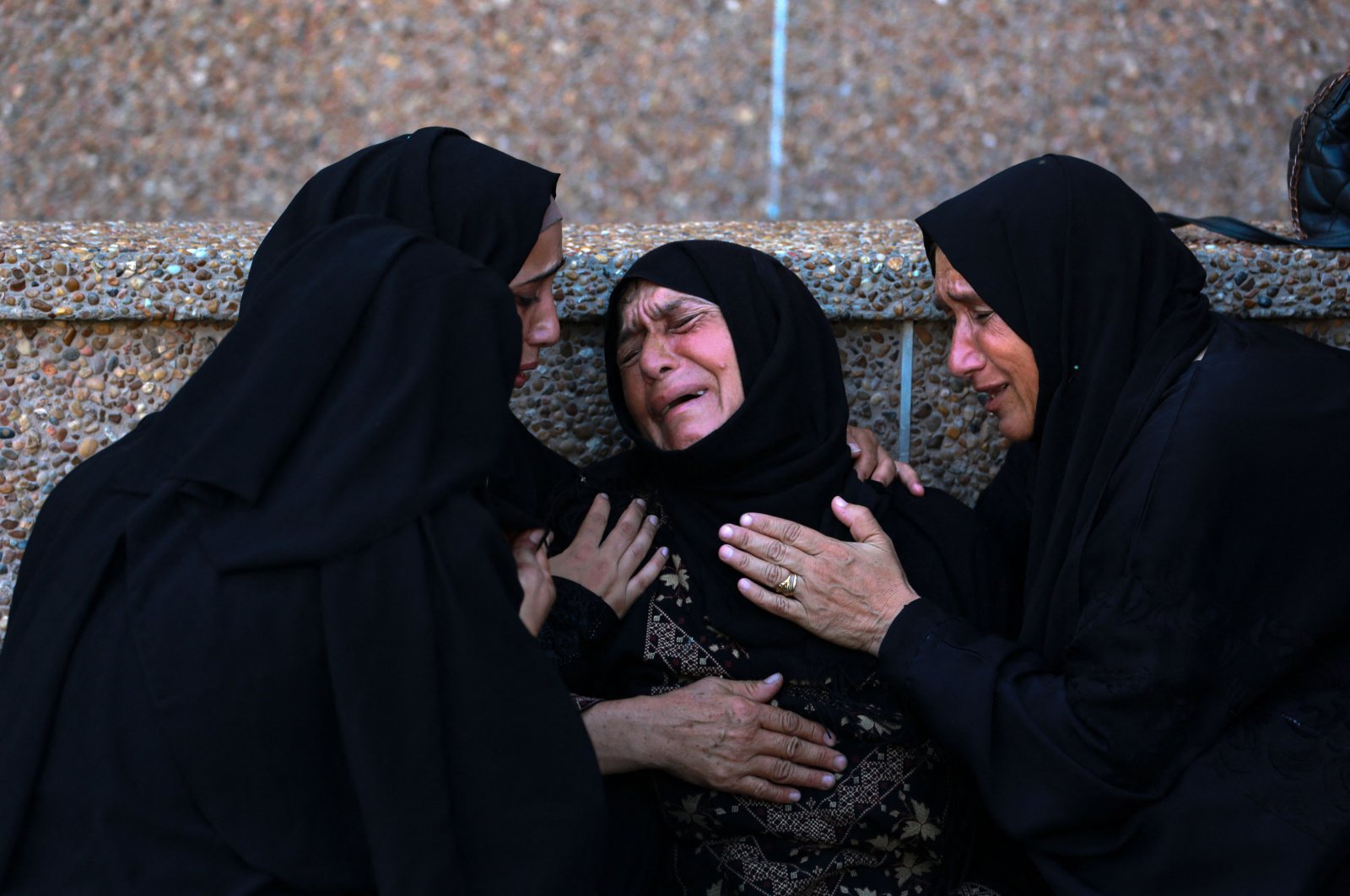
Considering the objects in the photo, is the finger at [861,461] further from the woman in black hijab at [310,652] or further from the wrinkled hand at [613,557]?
the woman in black hijab at [310,652]

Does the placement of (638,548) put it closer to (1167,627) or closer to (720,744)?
(720,744)

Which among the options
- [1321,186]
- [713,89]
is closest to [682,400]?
[1321,186]

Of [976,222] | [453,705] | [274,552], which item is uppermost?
[976,222]

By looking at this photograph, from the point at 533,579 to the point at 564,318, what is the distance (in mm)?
882

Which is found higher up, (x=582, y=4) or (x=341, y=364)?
(x=582, y=4)

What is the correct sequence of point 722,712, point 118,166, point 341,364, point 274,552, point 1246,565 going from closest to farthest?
point 274,552 < point 341,364 < point 1246,565 < point 722,712 < point 118,166

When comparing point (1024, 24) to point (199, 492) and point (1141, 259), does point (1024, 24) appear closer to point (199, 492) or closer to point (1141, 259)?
point (1141, 259)

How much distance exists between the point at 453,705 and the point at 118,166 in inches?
209

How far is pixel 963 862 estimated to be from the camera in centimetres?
244

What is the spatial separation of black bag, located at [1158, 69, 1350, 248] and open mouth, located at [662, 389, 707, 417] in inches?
47.9

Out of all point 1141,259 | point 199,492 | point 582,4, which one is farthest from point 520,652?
point 582,4

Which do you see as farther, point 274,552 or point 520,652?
point 520,652

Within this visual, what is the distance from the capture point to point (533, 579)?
2.04 meters

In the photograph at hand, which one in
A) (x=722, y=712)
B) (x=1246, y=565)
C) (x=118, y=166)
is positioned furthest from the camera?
(x=118, y=166)
